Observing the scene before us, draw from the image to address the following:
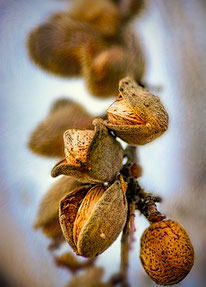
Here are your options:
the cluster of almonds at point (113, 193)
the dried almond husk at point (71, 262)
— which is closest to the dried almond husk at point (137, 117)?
the cluster of almonds at point (113, 193)

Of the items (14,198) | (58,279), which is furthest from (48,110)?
(58,279)

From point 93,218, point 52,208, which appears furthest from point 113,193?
point 52,208

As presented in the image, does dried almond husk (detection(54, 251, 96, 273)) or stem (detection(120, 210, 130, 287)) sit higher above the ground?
stem (detection(120, 210, 130, 287))

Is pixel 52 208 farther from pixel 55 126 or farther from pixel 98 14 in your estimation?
pixel 98 14

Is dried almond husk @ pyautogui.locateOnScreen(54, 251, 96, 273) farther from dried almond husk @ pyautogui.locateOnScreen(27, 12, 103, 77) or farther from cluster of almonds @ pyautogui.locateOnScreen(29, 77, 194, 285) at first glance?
dried almond husk @ pyautogui.locateOnScreen(27, 12, 103, 77)

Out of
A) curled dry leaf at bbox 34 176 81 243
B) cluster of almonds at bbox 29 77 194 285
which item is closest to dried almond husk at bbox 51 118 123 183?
cluster of almonds at bbox 29 77 194 285

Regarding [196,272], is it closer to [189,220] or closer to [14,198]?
[189,220]
